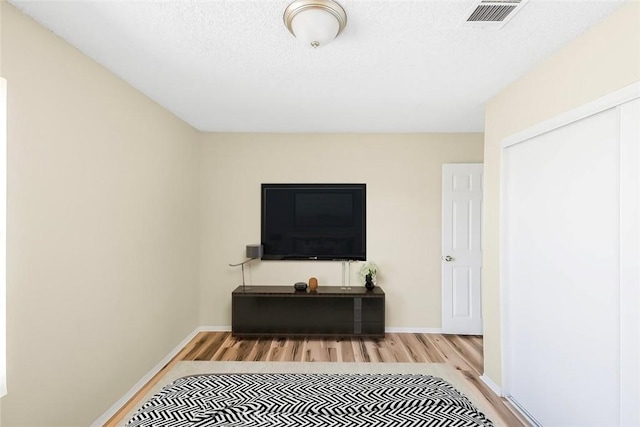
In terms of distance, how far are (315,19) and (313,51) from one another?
1.52ft

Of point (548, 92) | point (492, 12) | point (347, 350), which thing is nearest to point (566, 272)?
point (548, 92)

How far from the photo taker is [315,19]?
5.34 feet

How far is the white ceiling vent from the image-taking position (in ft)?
5.20

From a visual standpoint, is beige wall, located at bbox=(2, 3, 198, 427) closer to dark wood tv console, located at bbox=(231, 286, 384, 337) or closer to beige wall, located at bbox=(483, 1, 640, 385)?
dark wood tv console, located at bbox=(231, 286, 384, 337)

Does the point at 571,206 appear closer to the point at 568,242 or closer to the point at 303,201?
the point at 568,242

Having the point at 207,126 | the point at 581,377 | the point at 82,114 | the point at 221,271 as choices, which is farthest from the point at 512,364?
the point at 207,126

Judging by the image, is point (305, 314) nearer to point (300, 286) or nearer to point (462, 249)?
point (300, 286)

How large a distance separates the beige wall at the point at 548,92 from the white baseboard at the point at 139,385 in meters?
3.12

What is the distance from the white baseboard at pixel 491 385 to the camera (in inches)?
108

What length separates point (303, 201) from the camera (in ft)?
14.0

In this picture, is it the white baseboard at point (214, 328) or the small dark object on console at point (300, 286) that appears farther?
the white baseboard at point (214, 328)

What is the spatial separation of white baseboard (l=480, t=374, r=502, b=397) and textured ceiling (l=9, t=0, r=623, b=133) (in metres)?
2.57

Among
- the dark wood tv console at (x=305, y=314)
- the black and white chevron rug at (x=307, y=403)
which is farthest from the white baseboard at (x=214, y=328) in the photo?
the black and white chevron rug at (x=307, y=403)

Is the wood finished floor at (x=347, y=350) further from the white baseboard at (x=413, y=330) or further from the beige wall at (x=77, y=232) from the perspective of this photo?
the beige wall at (x=77, y=232)
